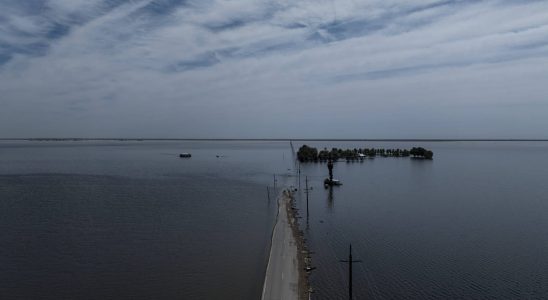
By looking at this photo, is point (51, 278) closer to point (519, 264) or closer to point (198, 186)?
point (519, 264)

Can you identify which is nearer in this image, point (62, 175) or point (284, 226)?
point (284, 226)

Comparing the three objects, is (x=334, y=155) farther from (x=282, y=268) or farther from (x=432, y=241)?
(x=282, y=268)

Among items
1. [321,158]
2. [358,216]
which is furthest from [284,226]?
[321,158]

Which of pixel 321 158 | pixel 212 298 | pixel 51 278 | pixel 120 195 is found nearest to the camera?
pixel 212 298

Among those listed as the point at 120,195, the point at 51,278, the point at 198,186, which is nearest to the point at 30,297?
the point at 51,278

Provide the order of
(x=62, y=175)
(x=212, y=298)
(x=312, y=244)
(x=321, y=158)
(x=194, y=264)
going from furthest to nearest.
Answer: (x=321, y=158) → (x=62, y=175) → (x=312, y=244) → (x=194, y=264) → (x=212, y=298)

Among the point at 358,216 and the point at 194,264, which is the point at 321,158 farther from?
the point at 194,264

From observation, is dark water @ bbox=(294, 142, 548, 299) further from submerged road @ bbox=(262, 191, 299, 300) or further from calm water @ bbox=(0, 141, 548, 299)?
submerged road @ bbox=(262, 191, 299, 300)

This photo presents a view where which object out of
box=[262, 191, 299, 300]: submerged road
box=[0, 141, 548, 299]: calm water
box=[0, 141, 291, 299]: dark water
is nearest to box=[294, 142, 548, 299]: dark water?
box=[0, 141, 548, 299]: calm water

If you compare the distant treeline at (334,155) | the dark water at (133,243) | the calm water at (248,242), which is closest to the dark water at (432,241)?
the calm water at (248,242)
